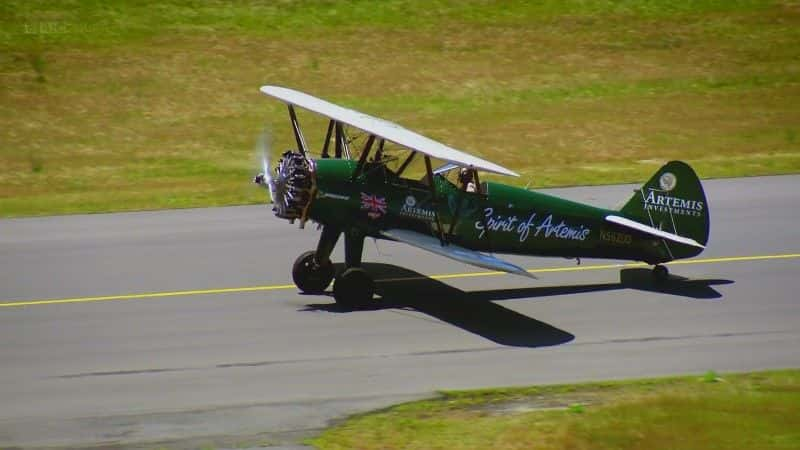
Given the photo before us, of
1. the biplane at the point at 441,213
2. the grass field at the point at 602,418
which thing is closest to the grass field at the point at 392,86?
the biplane at the point at 441,213

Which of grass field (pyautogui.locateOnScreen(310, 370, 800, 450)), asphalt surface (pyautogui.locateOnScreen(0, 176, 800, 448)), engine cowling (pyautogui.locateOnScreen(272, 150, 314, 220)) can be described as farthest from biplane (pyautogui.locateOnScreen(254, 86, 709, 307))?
grass field (pyautogui.locateOnScreen(310, 370, 800, 450))

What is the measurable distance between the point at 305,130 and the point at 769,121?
42.5 feet

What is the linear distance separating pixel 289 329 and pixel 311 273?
1816 mm

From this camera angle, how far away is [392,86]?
35.3 meters

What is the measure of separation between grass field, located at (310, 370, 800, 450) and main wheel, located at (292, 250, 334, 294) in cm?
472

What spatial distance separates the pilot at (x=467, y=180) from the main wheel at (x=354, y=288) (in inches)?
83.2

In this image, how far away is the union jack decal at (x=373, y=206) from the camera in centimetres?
1883

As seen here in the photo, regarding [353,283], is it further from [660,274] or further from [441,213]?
[660,274]

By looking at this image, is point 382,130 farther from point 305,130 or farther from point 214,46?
point 214,46

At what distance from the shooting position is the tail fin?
1986cm

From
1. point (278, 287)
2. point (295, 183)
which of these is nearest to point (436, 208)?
point (295, 183)

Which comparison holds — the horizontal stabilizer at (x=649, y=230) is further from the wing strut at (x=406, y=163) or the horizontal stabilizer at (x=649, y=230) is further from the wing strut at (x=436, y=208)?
the wing strut at (x=406, y=163)

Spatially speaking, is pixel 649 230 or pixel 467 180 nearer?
pixel 467 180

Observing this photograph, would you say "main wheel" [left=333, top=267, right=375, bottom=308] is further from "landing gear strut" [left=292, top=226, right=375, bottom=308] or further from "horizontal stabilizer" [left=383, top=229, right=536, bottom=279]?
"horizontal stabilizer" [left=383, top=229, right=536, bottom=279]
